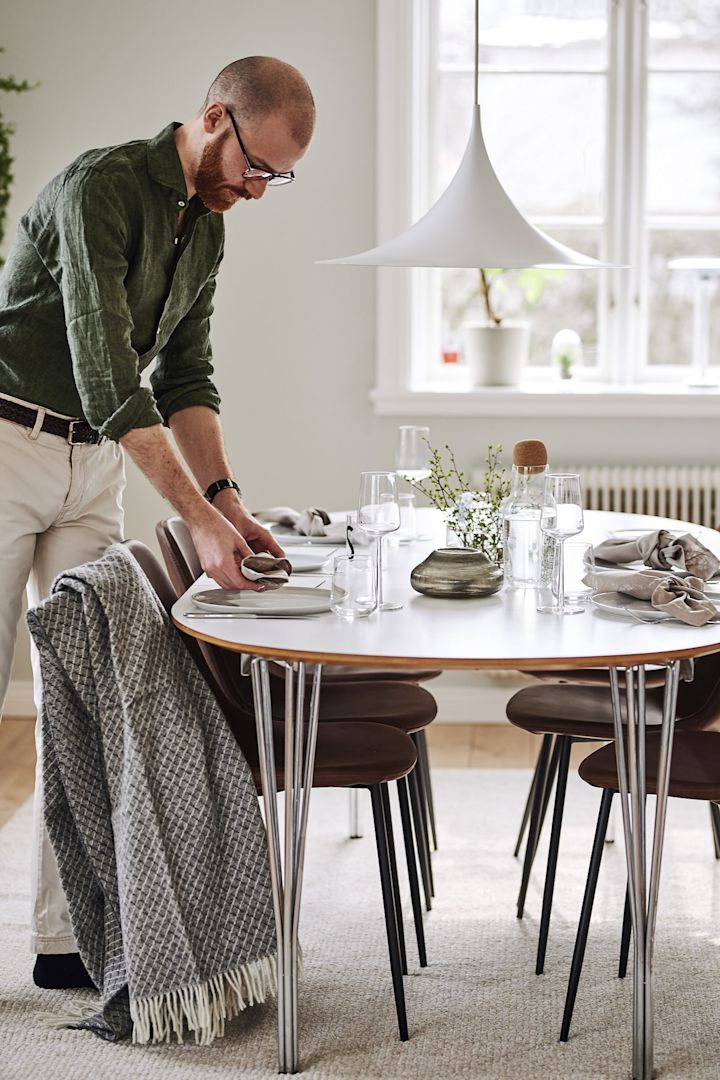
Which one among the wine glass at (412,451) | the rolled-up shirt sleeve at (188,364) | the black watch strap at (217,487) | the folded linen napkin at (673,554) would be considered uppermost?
the rolled-up shirt sleeve at (188,364)

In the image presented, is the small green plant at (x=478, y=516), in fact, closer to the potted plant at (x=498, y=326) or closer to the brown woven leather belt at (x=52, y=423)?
the brown woven leather belt at (x=52, y=423)

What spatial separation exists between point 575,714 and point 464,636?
0.57m

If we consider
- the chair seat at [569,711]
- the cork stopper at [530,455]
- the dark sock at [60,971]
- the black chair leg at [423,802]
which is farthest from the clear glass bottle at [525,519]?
the dark sock at [60,971]

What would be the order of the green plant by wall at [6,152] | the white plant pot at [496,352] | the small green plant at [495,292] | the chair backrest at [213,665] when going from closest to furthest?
the chair backrest at [213,665], the green plant by wall at [6,152], the white plant pot at [496,352], the small green plant at [495,292]

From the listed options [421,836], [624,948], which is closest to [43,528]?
[421,836]

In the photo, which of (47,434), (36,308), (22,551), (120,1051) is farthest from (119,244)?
(120,1051)

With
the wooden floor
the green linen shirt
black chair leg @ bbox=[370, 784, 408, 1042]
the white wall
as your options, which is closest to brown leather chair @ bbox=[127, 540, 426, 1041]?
black chair leg @ bbox=[370, 784, 408, 1042]

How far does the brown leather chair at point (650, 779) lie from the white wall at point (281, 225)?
6.11 feet

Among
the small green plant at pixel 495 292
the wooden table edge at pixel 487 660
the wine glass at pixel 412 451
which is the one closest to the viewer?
the wooden table edge at pixel 487 660

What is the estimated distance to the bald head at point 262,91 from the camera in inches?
82.4

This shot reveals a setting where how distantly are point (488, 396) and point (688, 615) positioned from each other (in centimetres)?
202

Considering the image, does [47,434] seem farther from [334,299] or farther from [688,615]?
[334,299]

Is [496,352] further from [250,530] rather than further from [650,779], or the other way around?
[650,779]

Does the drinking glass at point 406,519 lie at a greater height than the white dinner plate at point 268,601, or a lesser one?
greater
